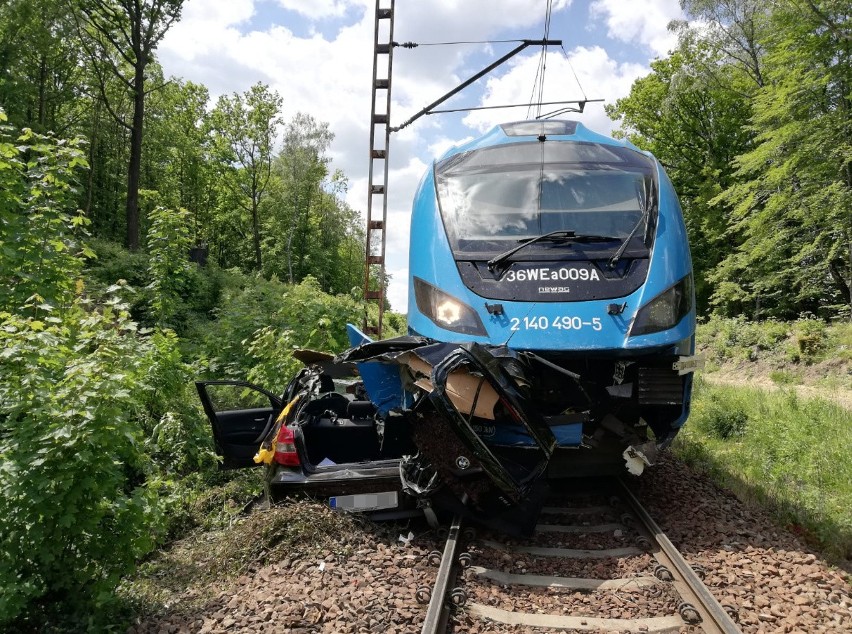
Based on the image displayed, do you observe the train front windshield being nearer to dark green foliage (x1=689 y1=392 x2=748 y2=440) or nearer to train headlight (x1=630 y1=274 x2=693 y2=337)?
train headlight (x1=630 y1=274 x2=693 y2=337)

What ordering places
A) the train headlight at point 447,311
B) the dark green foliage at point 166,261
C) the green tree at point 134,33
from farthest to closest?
1. the green tree at point 134,33
2. the dark green foliage at point 166,261
3. the train headlight at point 447,311

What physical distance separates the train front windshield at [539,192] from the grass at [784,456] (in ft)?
9.00

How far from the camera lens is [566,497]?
562cm

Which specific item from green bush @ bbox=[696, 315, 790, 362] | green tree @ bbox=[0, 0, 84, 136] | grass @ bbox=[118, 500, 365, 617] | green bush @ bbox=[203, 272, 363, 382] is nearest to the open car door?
grass @ bbox=[118, 500, 365, 617]

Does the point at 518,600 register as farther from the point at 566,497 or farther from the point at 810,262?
the point at 810,262

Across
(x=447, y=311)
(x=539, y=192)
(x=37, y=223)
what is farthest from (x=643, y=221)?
(x=37, y=223)

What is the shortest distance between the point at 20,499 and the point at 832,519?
5696 mm

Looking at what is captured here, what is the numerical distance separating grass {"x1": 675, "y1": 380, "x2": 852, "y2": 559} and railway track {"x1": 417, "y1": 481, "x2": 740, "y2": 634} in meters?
1.41

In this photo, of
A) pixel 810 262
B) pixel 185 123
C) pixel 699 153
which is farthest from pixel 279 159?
pixel 810 262

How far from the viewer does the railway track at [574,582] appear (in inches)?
137

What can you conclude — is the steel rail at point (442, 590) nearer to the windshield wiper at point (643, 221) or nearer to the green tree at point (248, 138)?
the windshield wiper at point (643, 221)

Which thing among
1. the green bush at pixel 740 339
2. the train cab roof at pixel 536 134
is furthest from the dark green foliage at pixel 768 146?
the train cab roof at pixel 536 134

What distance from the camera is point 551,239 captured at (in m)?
5.39

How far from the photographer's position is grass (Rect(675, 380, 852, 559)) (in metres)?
5.14
